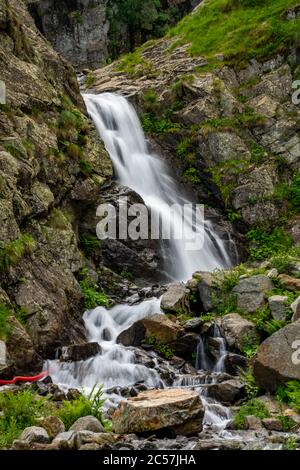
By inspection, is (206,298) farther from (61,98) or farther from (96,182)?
(61,98)

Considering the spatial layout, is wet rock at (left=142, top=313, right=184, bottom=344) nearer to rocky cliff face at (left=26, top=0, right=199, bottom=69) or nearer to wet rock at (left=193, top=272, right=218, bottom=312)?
wet rock at (left=193, top=272, right=218, bottom=312)

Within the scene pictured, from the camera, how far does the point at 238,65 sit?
28.0 metres

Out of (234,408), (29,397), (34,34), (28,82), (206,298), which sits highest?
→ (34,34)

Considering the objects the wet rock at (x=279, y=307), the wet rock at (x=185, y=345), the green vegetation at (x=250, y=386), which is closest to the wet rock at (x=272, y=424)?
the green vegetation at (x=250, y=386)

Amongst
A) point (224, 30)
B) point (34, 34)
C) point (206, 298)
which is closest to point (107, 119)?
point (34, 34)

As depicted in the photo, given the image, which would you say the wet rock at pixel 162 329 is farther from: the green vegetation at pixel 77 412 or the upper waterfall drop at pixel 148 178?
the upper waterfall drop at pixel 148 178

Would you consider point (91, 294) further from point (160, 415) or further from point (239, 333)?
point (160, 415)

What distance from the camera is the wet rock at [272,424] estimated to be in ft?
28.8

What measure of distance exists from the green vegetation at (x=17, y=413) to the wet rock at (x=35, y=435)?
261 millimetres

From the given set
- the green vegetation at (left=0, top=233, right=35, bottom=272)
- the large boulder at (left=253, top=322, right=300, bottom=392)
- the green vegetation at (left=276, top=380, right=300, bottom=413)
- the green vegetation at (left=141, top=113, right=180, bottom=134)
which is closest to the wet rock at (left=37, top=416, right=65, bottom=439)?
the green vegetation at (left=276, top=380, right=300, bottom=413)

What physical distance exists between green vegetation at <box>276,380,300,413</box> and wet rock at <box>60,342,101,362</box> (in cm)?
466

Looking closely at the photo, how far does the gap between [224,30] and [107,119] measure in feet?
35.8

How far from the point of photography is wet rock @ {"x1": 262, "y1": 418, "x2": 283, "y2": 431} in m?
8.77

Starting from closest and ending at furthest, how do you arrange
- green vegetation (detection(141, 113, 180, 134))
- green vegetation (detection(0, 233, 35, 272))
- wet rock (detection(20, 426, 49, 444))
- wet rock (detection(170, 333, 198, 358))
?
A: wet rock (detection(20, 426, 49, 444)) → green vegetation (detection(0, 233, 35, 272)) → wet rock (detection(170, 333, 198, 358)) → green vegetation (detection(141, 113, 180, 134))
